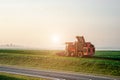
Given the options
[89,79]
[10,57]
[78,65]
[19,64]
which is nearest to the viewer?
[89,79]

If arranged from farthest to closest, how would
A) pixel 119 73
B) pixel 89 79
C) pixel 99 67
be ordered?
pixel 99 67 → pixel 119 73 → pixel 89 79

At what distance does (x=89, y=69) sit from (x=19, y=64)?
18.0 meters

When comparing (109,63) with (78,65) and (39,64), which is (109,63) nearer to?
(78,65)

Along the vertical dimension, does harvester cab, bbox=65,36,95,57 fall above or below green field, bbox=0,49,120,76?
above

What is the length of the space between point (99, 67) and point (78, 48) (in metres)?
13.5

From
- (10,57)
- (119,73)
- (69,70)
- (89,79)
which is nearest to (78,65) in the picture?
(69,70)

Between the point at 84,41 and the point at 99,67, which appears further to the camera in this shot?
the point at 84,41

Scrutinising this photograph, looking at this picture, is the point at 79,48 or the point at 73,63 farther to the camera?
the point at 79,48

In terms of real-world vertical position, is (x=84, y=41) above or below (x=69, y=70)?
above

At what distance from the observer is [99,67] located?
148 feet

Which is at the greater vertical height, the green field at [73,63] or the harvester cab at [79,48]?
the harvester cab at [79,48]

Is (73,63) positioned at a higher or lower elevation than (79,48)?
lower

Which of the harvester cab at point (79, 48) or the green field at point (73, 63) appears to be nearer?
the green field at point (73, 63)

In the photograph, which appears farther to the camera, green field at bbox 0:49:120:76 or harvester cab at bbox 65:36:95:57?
harvester cab at bbox 65:36:95:57
